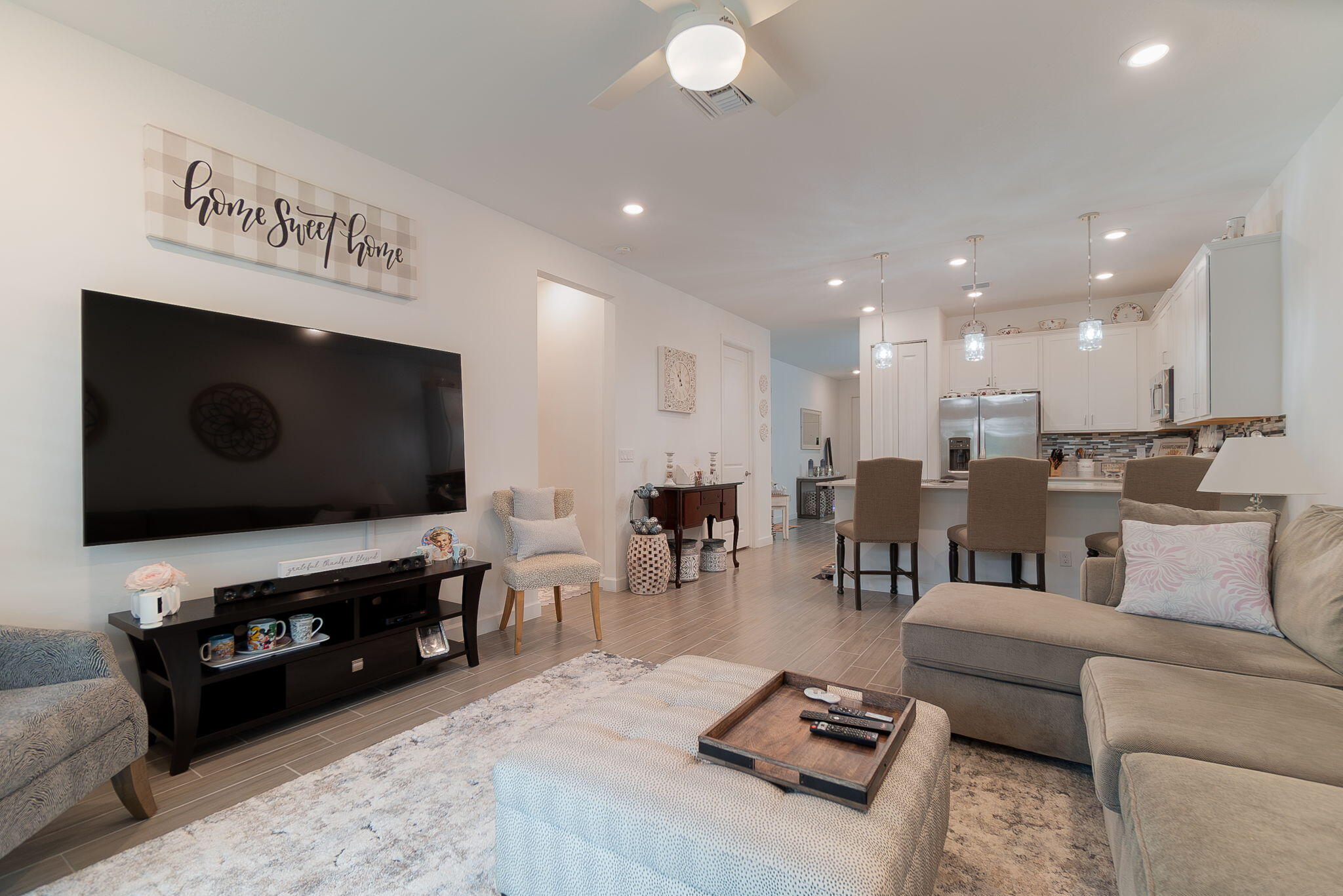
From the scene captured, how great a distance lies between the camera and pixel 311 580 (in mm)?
2594

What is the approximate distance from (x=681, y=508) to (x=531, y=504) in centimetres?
174

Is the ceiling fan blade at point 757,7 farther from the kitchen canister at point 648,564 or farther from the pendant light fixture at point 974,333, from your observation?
the kitchen canister at point 648,564

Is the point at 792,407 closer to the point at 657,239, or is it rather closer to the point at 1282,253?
the point at 657,239

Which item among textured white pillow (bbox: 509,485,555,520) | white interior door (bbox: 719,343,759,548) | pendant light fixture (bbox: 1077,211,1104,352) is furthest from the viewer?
white interior door (bbox: 719,343,759,548)

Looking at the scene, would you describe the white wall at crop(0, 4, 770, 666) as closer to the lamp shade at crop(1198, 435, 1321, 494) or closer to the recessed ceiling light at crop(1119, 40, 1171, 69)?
the recessed ceiling light at crop(1119, 40, 1171, 69)

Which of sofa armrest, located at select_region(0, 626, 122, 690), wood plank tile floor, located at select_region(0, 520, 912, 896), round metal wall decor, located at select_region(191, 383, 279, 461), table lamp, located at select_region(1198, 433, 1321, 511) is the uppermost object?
round metal wall decor, located at select_region(191, 383, 279, 461)

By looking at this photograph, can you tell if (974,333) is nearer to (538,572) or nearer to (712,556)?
(712,556)

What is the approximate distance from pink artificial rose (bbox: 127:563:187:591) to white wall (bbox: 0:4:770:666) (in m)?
0.30

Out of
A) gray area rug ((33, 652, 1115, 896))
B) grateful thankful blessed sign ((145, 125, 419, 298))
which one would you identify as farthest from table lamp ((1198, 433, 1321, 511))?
grateful thankful blessed sign ((145, 125, 419, 298))

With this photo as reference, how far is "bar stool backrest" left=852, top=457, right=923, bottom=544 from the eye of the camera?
13.9 ft

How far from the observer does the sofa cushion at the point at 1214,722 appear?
131cm

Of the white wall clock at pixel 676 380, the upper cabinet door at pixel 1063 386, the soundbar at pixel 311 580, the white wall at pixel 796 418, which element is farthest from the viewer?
the white wall at pixel 796 418

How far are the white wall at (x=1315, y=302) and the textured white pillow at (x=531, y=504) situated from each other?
3785 millimetres

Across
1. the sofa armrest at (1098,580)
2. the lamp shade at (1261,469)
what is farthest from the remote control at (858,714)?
the lamp shade at (1261,469)
